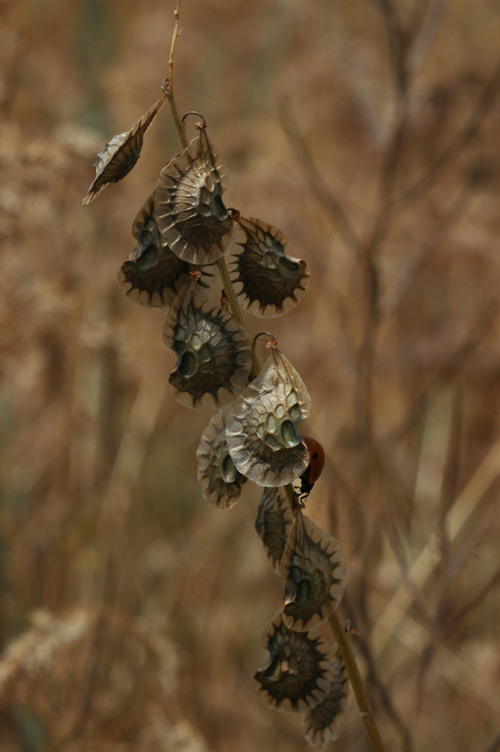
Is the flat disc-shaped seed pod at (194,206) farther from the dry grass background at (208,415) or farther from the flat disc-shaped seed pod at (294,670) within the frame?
the dry grass background at (208,415)

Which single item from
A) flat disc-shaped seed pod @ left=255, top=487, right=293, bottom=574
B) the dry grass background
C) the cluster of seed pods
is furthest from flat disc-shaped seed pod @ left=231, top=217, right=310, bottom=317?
the dry grass background

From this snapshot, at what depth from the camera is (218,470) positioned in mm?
456

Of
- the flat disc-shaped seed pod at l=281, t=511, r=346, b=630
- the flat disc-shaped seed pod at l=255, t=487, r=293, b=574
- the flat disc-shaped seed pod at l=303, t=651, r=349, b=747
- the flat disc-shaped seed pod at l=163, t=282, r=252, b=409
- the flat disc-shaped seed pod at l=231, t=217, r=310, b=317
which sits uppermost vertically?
the flat disc-shaped seed pod at l=231, t=217, r=310, b=317

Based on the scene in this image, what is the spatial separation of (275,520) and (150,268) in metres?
0.16

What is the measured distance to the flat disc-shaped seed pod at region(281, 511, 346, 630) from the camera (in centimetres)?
43

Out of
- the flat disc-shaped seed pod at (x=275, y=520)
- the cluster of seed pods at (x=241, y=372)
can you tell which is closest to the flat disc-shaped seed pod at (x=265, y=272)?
the cluster of seed pods at (x=241, y=372)

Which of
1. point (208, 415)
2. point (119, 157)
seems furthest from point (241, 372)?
point (208, 415)

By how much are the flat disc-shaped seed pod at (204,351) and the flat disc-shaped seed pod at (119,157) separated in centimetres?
7

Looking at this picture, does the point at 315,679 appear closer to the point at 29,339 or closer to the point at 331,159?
the point at 29,339

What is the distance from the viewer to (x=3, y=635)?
1.63m

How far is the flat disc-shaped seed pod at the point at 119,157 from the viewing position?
41 centimetres

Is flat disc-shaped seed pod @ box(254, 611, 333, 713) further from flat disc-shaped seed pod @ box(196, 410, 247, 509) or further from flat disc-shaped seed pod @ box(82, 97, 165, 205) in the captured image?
flat disc-shaped seed pod @ box(82, 97, 165, 205)

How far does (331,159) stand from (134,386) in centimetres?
102

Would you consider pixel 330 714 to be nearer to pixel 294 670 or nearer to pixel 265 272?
pixel 294 670
